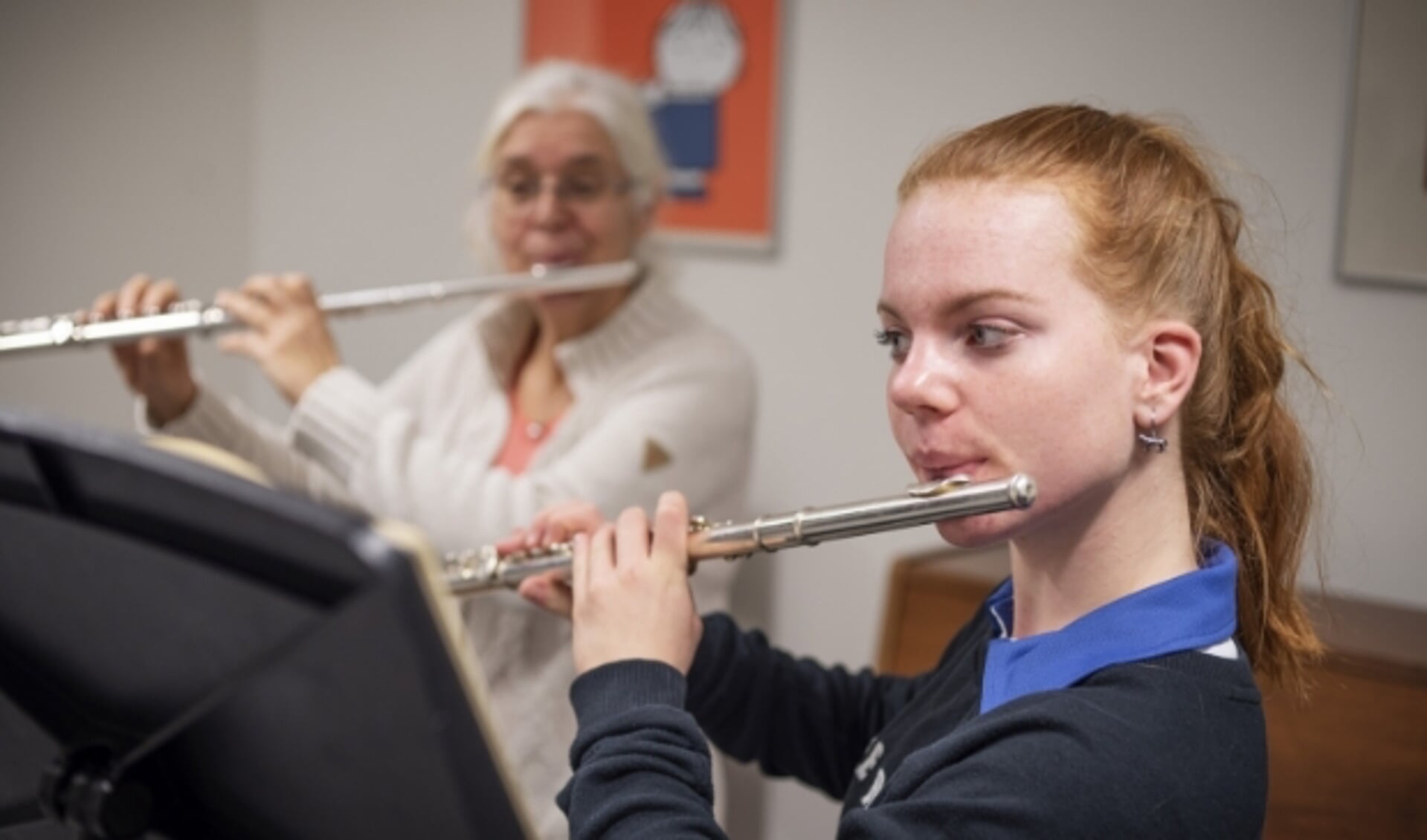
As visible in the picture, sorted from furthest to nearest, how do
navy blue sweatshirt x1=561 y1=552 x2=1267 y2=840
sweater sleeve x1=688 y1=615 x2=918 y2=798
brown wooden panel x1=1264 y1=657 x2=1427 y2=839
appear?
brown wooden panel x1=1264 y1=657 x2=1427 y2=839
sweater sleeve x1=688 y1=615 x2=918 y2=798
navy blue sweatshirt x1=561 y1=552 x2=1267 y2=840

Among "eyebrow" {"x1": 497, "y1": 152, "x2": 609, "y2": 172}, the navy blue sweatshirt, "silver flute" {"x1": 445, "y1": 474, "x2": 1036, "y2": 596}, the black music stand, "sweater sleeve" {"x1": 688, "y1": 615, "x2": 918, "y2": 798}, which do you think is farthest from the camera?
"eyebrow" {"x1": 497, "y1": 152, "x2": 609, "y2": 172}

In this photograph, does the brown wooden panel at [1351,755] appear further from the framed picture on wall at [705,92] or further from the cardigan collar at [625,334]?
the framed picture on wall at [705,92]

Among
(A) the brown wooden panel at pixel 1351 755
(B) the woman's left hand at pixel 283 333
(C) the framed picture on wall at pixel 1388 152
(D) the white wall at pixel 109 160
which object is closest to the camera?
(A) the brown wooden panel at pixel 1351 755

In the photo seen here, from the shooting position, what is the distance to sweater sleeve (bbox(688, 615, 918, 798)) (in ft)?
4.09

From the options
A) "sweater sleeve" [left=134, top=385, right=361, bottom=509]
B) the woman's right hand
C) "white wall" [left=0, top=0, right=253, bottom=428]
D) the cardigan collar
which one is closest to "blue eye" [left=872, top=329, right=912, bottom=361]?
the cardigan collar

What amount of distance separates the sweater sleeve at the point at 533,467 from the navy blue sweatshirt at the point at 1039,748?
81 cm

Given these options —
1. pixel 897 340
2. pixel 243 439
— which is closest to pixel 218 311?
pixel 243 439

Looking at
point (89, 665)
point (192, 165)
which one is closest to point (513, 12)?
point (192, 165)

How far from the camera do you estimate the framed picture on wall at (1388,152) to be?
1780mm

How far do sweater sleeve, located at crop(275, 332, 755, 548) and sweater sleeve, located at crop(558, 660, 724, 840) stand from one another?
0.82 metres

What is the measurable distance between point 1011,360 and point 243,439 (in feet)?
4.26

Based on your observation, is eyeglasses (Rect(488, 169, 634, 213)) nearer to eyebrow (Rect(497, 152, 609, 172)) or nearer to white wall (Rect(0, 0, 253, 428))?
eyebrow (Rect(497, 152, 609, 172))

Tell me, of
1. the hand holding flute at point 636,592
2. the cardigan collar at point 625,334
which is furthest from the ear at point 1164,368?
the cardigan collar at point 625,334

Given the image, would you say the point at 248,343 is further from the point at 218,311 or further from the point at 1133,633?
the point at 1133,633
